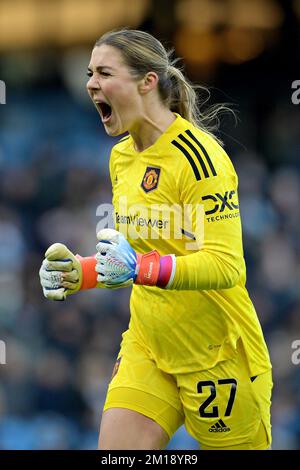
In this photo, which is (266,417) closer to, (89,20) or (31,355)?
(31,355)

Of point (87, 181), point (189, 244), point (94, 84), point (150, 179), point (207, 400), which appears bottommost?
point (207, 400)

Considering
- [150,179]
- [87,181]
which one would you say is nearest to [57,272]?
[150,179]

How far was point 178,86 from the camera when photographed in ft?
14.0

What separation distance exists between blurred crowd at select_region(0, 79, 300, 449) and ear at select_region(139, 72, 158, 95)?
14.1ft

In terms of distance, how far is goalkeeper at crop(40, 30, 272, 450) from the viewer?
4004 millimetres

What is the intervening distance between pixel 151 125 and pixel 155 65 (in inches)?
10.4

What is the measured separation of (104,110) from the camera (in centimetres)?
417

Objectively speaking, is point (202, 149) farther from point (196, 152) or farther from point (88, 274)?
point (88, 274)

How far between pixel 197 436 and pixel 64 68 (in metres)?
6.44

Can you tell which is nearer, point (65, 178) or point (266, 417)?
point (266, 417)

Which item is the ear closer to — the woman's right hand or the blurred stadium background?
the woman's right hand
